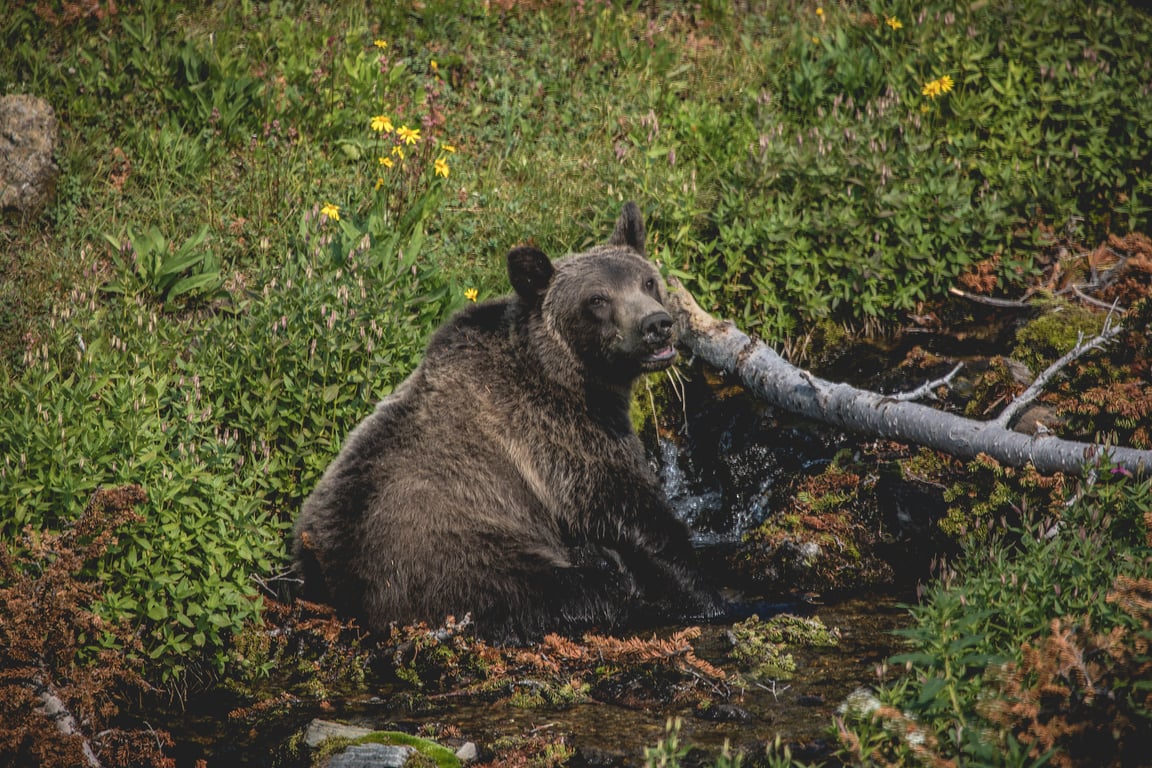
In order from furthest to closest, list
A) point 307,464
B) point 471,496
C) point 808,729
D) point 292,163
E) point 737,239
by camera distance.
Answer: point 292,163, point 737,239, point 307,464, point 471,496, point 808,729

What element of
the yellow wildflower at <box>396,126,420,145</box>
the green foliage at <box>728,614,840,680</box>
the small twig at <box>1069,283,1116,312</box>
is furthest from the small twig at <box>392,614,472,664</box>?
the small twig at <box>1069,283,1116,312</box>

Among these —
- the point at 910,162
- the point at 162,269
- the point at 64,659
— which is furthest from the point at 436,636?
the point at 910,162

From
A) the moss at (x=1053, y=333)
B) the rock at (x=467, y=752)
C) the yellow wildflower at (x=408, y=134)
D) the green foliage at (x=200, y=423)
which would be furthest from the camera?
the yellow wildflower at (x=408, y=134)

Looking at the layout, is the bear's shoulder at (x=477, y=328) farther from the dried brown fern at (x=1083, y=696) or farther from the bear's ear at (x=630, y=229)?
the dried brown fern at (x=1083, y=696)

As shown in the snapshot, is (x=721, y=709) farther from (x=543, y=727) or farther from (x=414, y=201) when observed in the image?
(x=414, y=201)

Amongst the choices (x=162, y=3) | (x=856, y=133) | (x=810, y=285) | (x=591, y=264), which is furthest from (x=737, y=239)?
(x=162, y=3)

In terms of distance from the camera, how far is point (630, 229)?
7.22 meters

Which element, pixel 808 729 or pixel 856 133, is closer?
pixel 808 729

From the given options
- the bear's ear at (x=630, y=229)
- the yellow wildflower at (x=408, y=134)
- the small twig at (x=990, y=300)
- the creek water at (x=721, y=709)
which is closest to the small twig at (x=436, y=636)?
the creek water at (x=721, y=709)

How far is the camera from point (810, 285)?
27.8ft

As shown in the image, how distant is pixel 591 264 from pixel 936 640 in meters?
3.72

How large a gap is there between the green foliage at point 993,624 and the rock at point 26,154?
7948mm

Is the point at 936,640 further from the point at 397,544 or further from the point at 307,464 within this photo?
the point at 307,464

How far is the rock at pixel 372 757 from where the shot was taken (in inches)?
171
